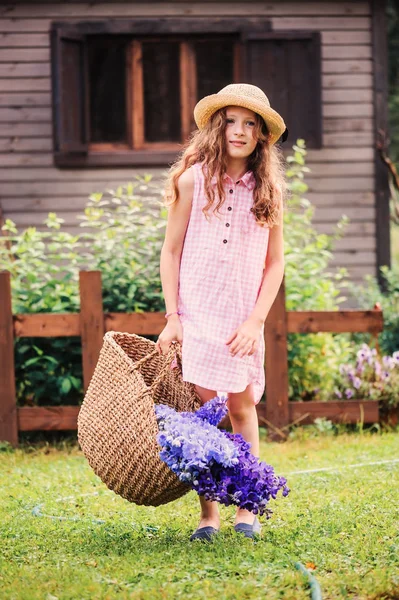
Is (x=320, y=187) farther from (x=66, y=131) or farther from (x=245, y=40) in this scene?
(x=66, y=131)

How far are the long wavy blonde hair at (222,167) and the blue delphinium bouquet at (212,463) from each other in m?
0.88

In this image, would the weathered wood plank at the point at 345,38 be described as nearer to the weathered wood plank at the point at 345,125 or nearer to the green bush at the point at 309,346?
the weathered wood plank at the point at 345,125

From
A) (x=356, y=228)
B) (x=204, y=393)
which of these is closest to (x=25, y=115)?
(x=356, y=228)

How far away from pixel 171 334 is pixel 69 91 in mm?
6725

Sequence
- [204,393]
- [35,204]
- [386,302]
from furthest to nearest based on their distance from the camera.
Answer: [35,204]
[386,302]
[204,393]

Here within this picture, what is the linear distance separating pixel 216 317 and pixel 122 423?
56 centimetres

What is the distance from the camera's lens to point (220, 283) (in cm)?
388

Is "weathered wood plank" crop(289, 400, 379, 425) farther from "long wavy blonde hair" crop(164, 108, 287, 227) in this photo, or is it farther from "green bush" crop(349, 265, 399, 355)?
"long wavy blonde hair" crop(164, 108, 287, 227)

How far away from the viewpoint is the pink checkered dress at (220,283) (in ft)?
12.6

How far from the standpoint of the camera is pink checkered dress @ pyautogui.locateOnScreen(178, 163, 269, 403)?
3840 millimetres

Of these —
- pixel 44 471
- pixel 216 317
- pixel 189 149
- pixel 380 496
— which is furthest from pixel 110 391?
pixel 44 471

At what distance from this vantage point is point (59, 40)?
393 inches

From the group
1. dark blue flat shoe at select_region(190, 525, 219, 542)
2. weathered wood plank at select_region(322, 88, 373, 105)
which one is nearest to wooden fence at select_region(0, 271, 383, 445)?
dark blue flat shoe at select_region(190, 525, 219, 542)

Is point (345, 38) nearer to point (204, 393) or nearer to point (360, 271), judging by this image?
point (360, 271)
